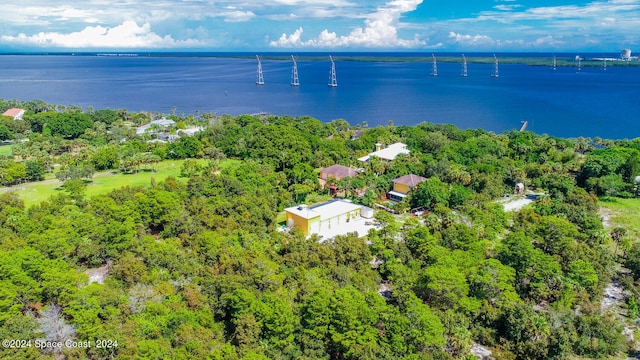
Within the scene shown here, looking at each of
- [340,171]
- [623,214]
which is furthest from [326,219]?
[623,214]

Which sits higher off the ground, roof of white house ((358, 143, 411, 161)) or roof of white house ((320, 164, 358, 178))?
roof of white house ((358, 143, 411, 161))

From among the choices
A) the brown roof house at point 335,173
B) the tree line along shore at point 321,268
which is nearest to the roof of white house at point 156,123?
the tree line along shore at point 321,268

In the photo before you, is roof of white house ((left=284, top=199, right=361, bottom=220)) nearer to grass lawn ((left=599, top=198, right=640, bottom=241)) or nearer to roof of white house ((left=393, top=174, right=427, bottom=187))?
roof of white house ((left=393, top=174, right=427, bottom=187))

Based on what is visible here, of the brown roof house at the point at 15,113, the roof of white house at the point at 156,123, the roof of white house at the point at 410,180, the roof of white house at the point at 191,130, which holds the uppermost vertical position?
the brown roof house at the point at 15,113

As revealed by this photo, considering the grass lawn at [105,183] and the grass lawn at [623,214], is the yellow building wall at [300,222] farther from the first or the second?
the grass lawn at [623,214]

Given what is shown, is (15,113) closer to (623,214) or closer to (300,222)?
(300,222)

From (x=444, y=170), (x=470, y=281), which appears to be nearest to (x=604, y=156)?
(x=444, y=170)

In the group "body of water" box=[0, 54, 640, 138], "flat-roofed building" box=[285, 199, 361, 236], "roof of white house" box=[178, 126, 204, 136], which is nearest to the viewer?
"flat-roofed building" box=[285, 199, 361, 236]

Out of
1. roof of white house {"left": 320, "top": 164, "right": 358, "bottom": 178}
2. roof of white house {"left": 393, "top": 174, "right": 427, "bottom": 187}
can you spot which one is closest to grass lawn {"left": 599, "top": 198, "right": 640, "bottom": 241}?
roof of white house {"left": 393, "top": 174, "right": 427, "bottom": 187}
